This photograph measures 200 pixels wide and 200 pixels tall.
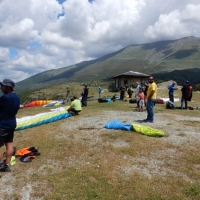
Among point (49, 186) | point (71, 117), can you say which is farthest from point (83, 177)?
point (71, 117)

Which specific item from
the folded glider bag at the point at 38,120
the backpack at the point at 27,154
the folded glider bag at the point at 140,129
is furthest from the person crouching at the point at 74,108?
the backpack at the point at 27,154

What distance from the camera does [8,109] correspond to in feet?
18.1

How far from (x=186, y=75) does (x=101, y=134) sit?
142m

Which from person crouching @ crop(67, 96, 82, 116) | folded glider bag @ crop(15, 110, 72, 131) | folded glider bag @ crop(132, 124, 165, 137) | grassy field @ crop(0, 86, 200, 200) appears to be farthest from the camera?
person crouching @ crop(67, 96, 82, 116)

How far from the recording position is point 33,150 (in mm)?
7340

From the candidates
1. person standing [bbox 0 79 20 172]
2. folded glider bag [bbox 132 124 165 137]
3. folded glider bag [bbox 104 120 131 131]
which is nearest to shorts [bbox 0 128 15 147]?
person standing [bbox 0 79 20 172]

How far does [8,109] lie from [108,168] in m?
3.26

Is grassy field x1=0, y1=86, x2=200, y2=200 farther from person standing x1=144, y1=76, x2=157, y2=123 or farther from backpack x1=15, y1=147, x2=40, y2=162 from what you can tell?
person standing x1=144, y1=76, x2=157, y2=123

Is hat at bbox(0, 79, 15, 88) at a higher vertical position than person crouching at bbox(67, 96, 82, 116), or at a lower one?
higher

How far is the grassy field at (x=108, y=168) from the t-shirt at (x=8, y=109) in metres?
1.50

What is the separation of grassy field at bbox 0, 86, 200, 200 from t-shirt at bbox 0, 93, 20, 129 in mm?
1500

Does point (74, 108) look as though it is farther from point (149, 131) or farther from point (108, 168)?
point (108, 168)

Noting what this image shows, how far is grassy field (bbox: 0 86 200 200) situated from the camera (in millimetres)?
5027

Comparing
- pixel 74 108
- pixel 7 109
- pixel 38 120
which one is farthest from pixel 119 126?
pixel 7 109
